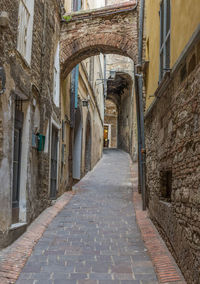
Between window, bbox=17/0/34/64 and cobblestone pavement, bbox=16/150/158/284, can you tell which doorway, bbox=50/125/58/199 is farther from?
window, bbox=17/0/34/64

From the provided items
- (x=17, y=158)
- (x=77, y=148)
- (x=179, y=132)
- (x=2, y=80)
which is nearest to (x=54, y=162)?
(x=17, y=158)

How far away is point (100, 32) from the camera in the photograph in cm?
1040

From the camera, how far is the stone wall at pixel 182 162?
337 centimetres

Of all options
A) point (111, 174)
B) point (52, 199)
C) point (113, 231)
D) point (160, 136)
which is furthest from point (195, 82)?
point (111, 174)

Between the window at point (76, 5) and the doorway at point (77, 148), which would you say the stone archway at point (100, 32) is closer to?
the window at point (76, 5)

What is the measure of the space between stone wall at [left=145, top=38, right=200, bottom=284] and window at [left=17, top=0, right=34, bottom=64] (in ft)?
8.35

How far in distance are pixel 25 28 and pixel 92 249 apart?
4113 millimetres

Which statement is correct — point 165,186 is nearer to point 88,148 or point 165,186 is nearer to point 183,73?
point 183,73

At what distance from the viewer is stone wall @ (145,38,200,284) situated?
3369 mm

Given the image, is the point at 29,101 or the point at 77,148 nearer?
the point at 29,101

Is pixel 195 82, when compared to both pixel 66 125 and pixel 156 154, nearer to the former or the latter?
pixel 156 154

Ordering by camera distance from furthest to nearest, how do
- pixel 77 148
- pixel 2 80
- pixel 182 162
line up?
1. pixel 77 148
2. pixel 2 80
3. pixel 182 162

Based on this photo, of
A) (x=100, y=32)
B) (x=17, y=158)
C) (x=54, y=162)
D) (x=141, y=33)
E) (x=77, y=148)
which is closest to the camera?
(x=17, y=158)

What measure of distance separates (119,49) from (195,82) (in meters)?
7.35
